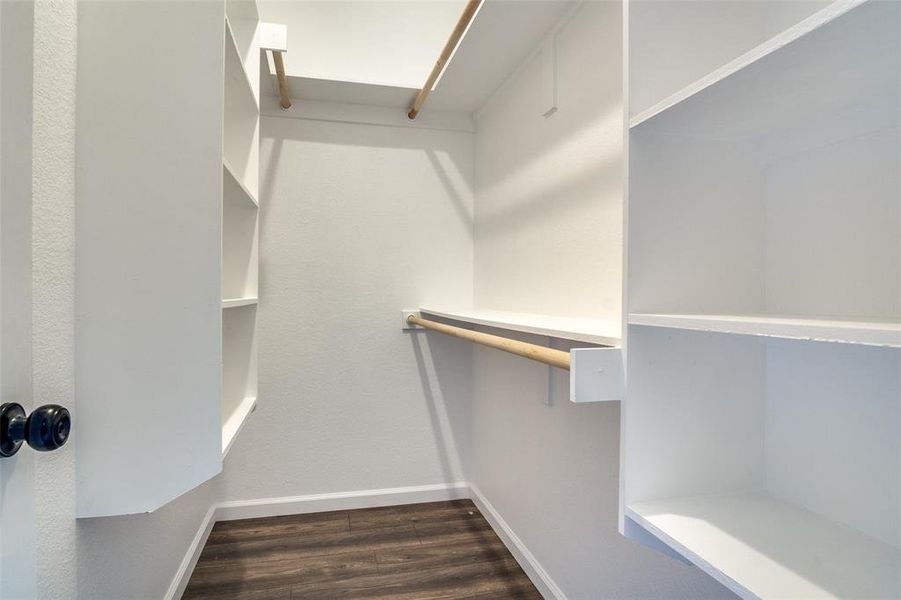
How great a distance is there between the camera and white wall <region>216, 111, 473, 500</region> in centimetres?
241

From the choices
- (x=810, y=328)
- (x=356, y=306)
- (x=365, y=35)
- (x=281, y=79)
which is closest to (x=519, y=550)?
(x=356, y=306)

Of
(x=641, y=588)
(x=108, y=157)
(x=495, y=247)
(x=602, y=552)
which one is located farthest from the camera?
(x=495, y=247)

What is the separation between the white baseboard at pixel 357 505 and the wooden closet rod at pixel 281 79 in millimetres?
1925

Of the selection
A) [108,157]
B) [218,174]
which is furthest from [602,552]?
[108,157]

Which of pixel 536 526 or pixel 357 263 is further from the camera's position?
pixel 357 263

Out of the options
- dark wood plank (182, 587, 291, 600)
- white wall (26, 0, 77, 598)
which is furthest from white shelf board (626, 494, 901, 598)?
dark wood plank (182, 587, 291, 600)

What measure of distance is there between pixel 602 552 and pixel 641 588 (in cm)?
18

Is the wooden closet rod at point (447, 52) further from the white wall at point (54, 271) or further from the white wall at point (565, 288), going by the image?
the white wall at point (54, 271)

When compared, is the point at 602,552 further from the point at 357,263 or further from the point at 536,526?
the point at 357,263

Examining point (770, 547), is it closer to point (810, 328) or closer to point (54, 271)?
point (810, 328)

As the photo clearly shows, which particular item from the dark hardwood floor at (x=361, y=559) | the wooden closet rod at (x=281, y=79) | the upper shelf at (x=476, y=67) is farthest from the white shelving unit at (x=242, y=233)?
the dark hardwood floor at (x=361, y=559)

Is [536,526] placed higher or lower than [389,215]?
lower

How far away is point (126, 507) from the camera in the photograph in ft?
3.44

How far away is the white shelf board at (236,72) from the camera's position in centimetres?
136
